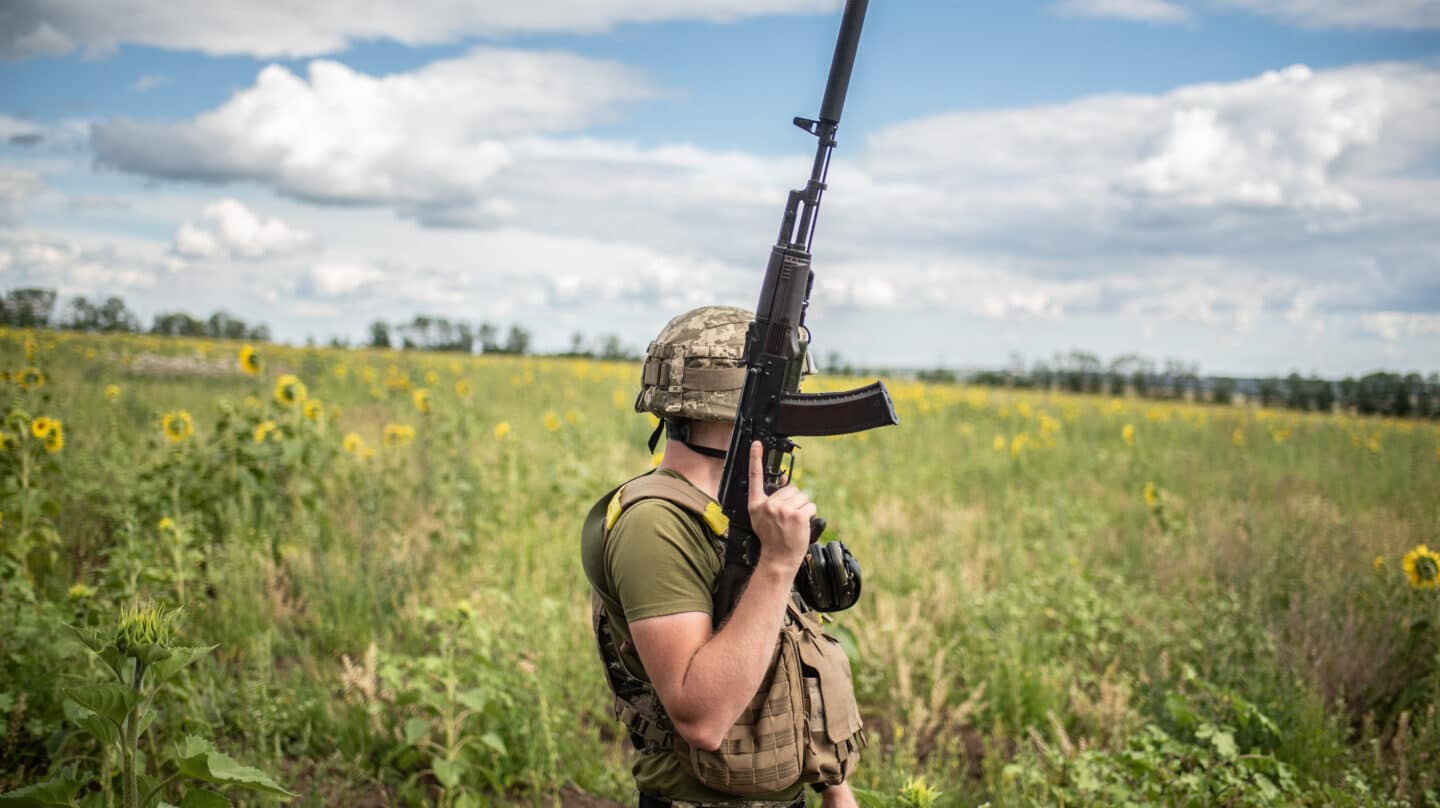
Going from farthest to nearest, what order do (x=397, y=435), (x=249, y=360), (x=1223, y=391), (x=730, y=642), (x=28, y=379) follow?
1. (x=1223, y=391)
2. (x=397, y=435)
3. (x=28, y=379)
4. (x=249, y=360)
5. (x=730, y=642)

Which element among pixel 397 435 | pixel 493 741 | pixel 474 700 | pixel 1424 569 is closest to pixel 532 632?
pixel 474 700

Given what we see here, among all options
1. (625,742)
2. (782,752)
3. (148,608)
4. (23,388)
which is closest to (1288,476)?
(625,742)

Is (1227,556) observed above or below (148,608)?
below

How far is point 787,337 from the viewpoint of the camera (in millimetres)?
1923

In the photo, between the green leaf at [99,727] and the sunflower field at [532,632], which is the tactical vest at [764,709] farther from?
the green leaf at [99,727]

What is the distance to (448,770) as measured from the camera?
321cm

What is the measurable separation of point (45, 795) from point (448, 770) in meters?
1.52

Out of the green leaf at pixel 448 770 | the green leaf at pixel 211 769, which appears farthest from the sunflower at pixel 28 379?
the green leaf at pixel 211 769

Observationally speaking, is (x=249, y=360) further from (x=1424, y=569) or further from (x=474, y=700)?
(x=1424, y=569)

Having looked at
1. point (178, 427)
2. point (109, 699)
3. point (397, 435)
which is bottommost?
point (109, 699)

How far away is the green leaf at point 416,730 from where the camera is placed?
3.36m

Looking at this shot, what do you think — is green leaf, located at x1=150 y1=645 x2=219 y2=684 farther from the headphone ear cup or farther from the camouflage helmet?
the headphone ear cup

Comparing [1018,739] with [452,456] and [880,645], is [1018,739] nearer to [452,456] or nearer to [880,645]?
[880,645]

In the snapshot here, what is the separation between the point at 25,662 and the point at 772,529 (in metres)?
3.38
